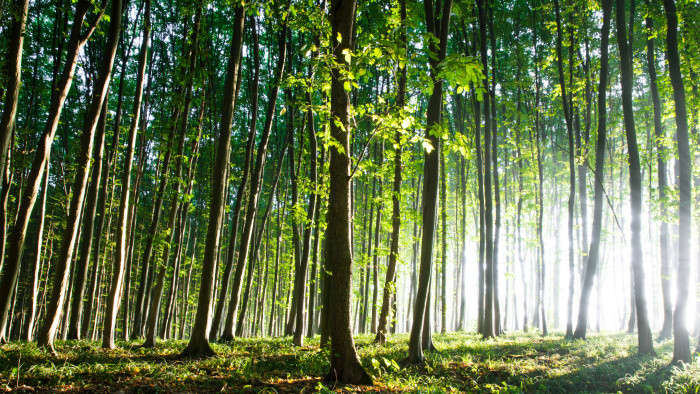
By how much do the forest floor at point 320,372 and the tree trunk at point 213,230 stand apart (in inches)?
18.0

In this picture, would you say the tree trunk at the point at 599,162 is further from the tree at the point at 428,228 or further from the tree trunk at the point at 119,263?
the tree trunk at the point at 119,263

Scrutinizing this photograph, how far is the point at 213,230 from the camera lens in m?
7.39

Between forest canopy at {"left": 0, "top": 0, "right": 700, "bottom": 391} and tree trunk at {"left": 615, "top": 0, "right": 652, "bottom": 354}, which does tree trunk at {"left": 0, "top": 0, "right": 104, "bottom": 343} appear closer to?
forest canopy at {"left": 0, "top": 0, "right": 700, "bottom": 391}

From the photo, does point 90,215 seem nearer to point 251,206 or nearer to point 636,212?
point 251,206

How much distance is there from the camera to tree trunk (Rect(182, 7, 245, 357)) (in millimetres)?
7012

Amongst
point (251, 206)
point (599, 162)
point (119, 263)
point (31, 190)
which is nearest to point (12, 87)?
point (31, 190)

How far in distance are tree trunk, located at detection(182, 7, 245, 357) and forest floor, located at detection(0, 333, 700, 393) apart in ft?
1.50

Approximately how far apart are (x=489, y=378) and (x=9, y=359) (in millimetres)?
7631

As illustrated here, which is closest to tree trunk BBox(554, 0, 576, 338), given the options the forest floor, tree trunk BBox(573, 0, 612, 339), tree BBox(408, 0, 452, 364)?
tree trunk BBox(573, 0, 612, 339)

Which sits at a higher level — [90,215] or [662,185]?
[662,185]

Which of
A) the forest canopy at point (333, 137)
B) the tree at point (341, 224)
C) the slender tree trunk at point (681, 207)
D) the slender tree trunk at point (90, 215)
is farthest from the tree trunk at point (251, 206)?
the slender tree trunk at point (681, 207)

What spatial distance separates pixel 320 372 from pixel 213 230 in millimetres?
3397

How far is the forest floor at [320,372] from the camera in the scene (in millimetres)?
4609

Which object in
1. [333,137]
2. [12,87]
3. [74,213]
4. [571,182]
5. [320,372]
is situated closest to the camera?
[333,137]
